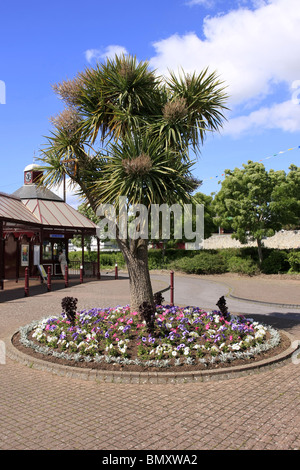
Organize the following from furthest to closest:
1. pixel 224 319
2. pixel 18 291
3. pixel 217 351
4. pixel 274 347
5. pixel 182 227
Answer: pixel 182 227 → pixel 18 291 → pixel 224 319 → pixel 274 347 → pixel 217 351

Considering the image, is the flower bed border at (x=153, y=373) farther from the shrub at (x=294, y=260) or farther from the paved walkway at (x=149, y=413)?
the shrub at (x=294, y=260)

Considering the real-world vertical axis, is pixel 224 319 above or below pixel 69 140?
below

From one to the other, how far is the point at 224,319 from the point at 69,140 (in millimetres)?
4829

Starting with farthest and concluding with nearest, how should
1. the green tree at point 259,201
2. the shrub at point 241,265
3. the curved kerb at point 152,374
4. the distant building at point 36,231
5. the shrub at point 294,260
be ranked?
the shrub at point 241,265 < the green tree at point 259,201 < the shrub at point 294,260 < the distant building at point 36,231 < the curved kerb at point 152,374

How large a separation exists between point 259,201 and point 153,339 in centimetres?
1932

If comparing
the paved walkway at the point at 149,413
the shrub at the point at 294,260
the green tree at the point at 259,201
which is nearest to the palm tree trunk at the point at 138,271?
the paved walkway at the point at 149,413

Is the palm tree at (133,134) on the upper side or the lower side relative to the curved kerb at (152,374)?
upper

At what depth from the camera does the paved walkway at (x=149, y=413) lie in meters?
3.82

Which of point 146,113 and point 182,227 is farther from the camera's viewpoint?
point 182,227

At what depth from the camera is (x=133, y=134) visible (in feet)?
25.7

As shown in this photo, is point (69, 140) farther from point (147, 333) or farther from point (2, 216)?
point (2, 216)
